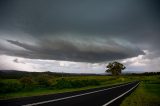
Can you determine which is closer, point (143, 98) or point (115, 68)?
point (143, 98)

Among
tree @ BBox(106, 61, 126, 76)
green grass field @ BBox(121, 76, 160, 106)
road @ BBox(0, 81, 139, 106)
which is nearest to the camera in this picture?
road @ BBox(0, 81, 139, 106)

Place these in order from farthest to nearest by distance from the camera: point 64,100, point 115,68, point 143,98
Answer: point 115,68 < point 143,98 < point 64,100

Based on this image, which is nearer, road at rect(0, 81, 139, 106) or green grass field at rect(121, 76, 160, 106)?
road at rect(0, 81, 139, 106)

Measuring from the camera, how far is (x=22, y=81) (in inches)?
1298

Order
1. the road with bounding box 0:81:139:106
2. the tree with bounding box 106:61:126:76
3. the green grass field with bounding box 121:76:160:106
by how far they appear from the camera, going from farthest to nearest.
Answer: the tree with bounding box 106:61:126:76 < the green grass field with bounding box 121:76:160:106 < the road with bounding box 0:81:139:106

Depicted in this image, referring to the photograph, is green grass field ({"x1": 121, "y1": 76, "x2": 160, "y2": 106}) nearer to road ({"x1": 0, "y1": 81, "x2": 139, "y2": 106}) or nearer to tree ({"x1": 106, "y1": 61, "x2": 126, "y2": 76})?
road ({"x1": 0, "y1": 81, "x2": 139, "y2": 106})

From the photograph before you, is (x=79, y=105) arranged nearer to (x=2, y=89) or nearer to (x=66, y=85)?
(x=2, y=89)

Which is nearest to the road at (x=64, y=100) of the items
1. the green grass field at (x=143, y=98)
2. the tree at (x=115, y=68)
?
the green grass field at (x=143, y=98)

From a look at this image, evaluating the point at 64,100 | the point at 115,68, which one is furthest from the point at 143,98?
the point at 115,68

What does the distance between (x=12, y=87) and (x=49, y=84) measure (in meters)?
9.87

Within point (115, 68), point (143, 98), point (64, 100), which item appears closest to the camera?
point (64, 100)

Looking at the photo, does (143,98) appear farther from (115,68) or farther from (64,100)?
(115,68)

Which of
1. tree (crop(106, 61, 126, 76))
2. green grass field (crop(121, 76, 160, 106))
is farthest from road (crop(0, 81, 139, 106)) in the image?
tree (crop(106, 61, 126, 76))

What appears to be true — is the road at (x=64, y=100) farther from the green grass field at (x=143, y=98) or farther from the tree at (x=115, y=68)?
the tree at (x=115, y=68)
